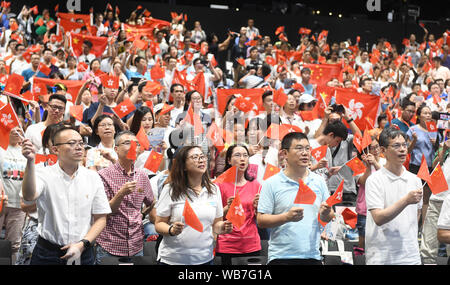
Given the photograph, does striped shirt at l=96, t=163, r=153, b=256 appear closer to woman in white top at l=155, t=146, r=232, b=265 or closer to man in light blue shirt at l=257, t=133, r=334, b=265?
woman in white top at l=155, t=146, r=232, b=265

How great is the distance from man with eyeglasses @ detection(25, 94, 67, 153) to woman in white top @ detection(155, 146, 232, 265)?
200cm

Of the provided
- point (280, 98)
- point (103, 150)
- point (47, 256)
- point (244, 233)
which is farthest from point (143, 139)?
point (280, 98)

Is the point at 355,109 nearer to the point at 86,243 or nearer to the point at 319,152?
the point at 319,152

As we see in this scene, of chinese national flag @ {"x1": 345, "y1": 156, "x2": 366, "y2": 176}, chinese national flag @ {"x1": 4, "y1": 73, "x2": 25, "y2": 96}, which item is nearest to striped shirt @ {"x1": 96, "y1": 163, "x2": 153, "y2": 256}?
chinese national flag @ {"x1": 345, "y1": 156, "x2": 366, "y2": 176}

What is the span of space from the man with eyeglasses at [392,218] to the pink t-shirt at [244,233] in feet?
3.67

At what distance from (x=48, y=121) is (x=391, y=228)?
3.48 metres

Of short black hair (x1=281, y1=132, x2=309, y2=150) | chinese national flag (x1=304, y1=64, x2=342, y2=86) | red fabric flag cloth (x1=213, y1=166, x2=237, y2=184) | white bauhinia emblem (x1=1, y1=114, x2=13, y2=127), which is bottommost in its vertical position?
red fabric flag cloth (x1=213, y1=166, x2=237, y2=184)

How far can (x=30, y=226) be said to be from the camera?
505 cm

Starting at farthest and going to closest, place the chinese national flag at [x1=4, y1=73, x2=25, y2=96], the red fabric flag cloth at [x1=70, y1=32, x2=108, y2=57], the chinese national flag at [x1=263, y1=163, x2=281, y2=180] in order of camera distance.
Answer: the red fabric flag cloth at [x1=70, y1=32, x2=108, y2=57], the chinese national flag at [x1=4, y1=73, x2=25, y2=96], the chinese national flag at [x1=263, y1=163, x2=281, y2=180]

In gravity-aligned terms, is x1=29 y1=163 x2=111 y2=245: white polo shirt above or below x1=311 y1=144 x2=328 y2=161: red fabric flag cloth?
below

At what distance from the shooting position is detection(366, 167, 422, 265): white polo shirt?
14.5ft

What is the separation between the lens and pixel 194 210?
14.9 ft

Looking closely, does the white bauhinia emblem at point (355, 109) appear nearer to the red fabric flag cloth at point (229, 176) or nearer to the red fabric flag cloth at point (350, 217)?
the red fabric flag cloth at point (350, 217)

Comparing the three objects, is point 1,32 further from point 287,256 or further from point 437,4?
point 437,4
